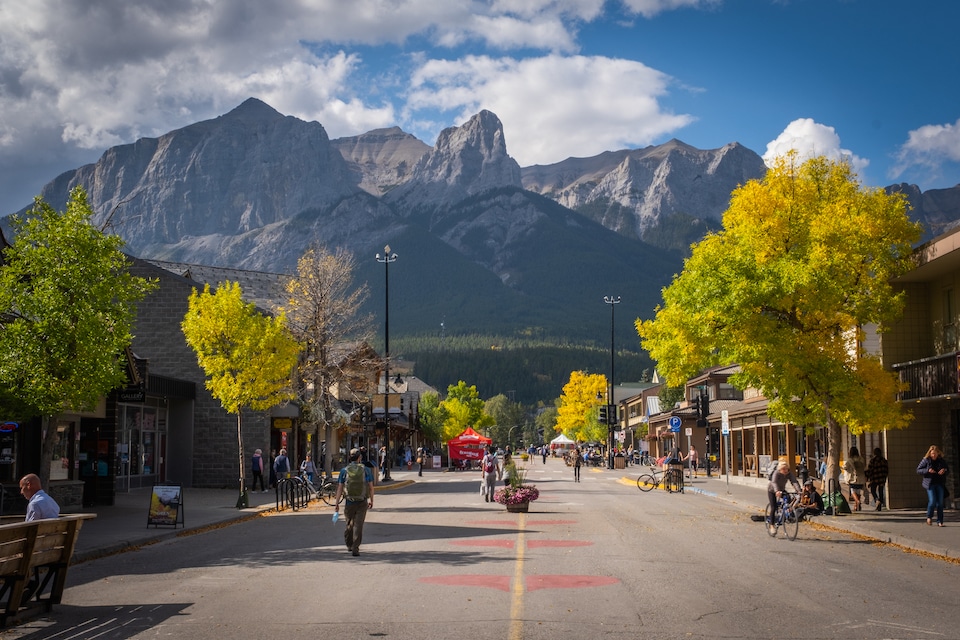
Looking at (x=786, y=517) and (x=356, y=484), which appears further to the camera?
(x=786, y=517)

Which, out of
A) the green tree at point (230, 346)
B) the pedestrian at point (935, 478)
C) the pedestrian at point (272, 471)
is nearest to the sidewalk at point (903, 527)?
the pedestrian at point (935, 478)

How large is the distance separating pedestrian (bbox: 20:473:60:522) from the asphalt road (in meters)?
1.15

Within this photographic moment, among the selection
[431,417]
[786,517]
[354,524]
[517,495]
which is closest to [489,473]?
[517,495]

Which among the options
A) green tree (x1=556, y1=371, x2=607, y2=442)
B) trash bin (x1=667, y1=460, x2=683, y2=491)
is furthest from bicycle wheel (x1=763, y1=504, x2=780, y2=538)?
green tree (x1=556, y1=371, x2=607, y2=442)

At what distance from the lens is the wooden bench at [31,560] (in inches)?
412

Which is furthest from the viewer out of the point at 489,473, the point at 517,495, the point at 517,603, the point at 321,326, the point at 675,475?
the point at 321,326

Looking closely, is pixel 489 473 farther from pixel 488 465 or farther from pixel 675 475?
Result: pixel 675 475

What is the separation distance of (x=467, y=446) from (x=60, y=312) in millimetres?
59772

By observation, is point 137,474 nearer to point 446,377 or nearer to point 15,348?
point 15,348

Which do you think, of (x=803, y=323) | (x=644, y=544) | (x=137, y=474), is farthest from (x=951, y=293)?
(x=137, y=474)

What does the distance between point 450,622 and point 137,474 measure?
30.9m

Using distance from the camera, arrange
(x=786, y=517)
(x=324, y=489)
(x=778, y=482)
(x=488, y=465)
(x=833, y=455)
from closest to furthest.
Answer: (x=786, y=517), (x=778, y=482), (x=833, y=455), (x=488, y=465), (x=324, y=489)

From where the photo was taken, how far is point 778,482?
67.4 ft

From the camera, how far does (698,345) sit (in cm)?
2642
